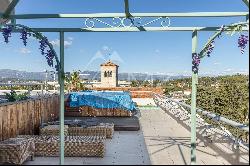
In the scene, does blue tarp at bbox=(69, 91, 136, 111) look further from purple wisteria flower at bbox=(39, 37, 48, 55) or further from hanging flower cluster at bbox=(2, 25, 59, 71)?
purple wisteria flower at bbox=(39, 37, 48, 55)

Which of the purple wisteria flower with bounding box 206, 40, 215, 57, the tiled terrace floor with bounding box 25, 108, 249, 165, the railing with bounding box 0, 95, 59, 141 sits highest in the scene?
the purple wisteria flower with bounding box 206, 40, 215, 57

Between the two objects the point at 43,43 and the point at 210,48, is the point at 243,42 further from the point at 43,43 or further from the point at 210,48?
the point at 43,43

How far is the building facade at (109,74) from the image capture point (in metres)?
29.2

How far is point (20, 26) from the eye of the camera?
5727mm

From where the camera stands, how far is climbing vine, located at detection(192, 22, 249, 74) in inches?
192

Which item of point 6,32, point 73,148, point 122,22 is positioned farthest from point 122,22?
point 73,148

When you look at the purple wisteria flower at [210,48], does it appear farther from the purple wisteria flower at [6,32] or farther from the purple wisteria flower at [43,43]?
the purple wisteria flower at [6,32]

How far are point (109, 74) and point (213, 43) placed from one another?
78.8ft

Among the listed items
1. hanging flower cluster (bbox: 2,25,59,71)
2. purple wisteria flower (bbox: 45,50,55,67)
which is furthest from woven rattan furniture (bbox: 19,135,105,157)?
purple wisteria flower (bbox: 45,50,55,67)

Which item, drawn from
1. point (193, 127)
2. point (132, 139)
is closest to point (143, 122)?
point (132, 139)

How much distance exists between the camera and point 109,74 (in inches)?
1162

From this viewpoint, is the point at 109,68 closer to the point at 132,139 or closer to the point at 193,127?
the point at 132,139

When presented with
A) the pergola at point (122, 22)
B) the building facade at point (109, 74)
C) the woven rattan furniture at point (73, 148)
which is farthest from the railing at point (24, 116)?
the building facade at point (109, 74)

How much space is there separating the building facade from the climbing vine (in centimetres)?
2351
